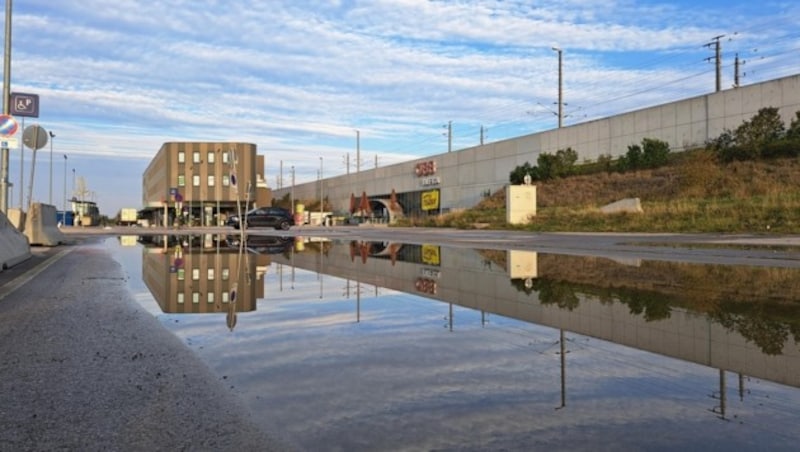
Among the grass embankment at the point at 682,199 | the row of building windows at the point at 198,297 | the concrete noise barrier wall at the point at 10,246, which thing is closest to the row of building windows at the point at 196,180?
the grass embankment at the point at 682,199

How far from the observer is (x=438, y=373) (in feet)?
16.7

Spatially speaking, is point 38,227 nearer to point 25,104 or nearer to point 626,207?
point 25,104

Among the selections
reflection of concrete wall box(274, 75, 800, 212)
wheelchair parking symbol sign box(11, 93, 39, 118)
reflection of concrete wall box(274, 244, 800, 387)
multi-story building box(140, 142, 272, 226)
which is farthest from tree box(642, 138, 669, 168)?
multi-story building box(140, 142, 272, 226)

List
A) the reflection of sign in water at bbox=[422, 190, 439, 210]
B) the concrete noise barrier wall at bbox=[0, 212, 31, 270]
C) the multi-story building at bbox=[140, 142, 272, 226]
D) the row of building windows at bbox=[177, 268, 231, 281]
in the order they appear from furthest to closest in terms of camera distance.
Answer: the multi-story building at bbox=[140, 142, 272, 226] < the reflection of sign in water at bbox=[422, 190, 439, 210] < the concrete noise barrier wall at bbox=[0, 212, 31, 270] < the row of building windows at bbox=[177, 268, 231, 281]

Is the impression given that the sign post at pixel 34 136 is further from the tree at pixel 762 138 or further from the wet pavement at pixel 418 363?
the tree at pixel 762 138

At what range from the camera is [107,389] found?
14.9 ft

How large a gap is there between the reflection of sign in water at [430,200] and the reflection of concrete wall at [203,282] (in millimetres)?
62282

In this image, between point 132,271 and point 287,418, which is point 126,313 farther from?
point 132,271

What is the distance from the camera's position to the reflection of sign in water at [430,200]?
261 ft

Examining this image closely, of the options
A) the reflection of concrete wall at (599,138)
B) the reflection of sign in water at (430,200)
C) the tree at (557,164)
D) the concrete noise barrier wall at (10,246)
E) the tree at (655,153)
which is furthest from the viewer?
the reflection of sign in water at (430,200)

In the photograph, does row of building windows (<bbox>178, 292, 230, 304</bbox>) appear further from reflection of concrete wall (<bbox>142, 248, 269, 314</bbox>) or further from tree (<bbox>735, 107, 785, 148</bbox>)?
tree (<bbox>735, 107, 785, 148</bbox>)

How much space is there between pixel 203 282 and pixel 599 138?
2030 inches

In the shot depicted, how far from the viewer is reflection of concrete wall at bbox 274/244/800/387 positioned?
5.27 meters

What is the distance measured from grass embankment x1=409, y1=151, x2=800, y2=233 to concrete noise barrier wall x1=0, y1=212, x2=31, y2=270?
24.6 m
